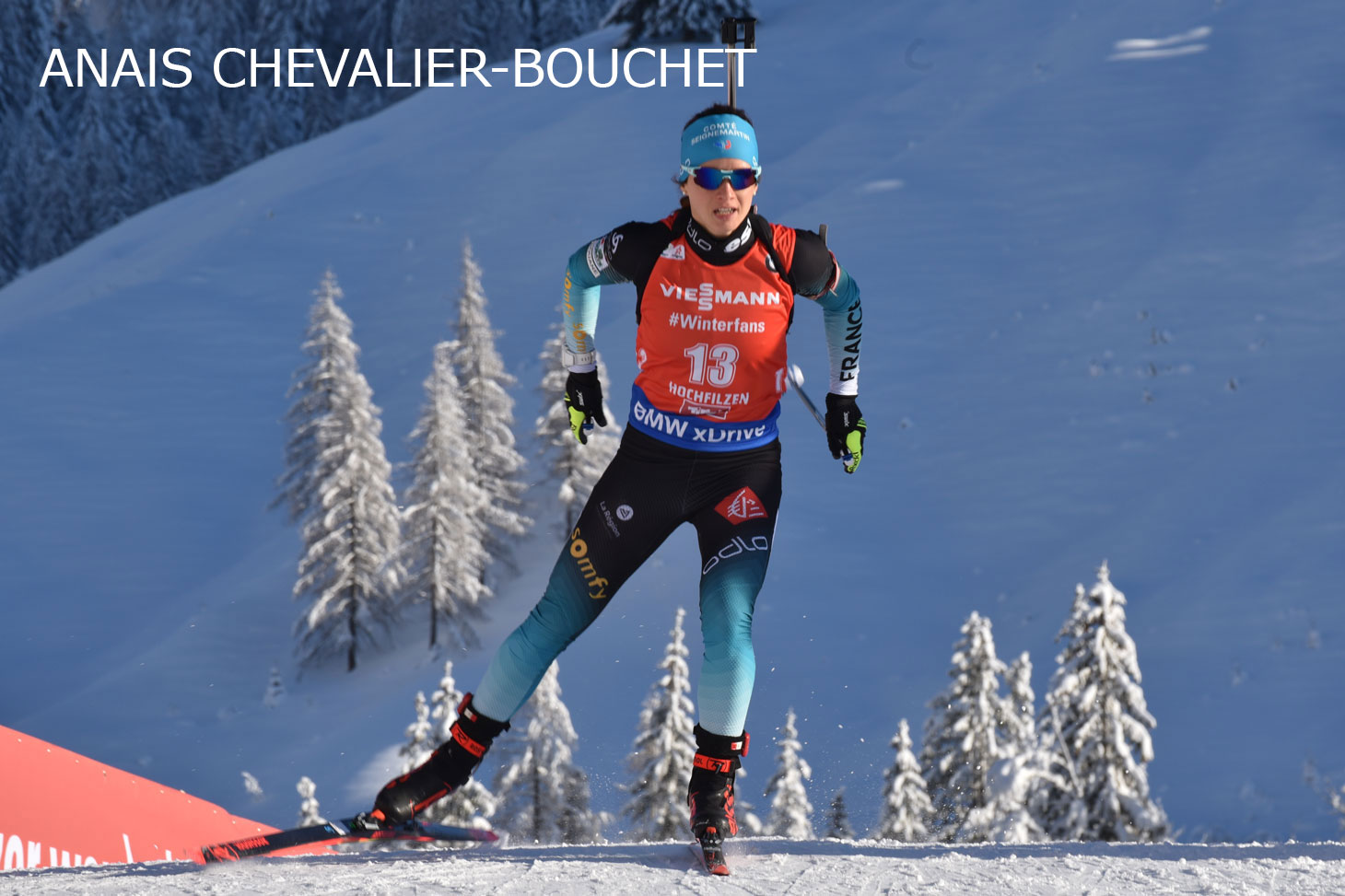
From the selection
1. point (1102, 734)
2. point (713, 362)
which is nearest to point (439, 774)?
point (713, 362)

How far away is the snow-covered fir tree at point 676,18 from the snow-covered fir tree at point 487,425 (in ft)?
58.3

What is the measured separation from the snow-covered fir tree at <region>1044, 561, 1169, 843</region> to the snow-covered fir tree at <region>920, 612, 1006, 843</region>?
2717 millimetres

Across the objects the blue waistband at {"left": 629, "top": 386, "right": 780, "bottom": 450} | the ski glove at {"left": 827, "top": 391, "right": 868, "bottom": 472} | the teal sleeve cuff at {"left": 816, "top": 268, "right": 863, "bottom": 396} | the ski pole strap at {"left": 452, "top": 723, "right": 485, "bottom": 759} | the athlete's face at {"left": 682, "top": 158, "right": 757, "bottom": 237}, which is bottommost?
the ski pole strap at {"left": 452, "top": 723, "right": 485, "bottom": 759}

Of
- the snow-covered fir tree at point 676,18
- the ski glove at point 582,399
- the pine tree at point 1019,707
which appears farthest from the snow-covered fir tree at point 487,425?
the ski glove at point 582,399

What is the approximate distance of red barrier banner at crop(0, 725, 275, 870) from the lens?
23.3ft

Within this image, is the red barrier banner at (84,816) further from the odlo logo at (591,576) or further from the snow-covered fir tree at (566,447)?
the snow-covered fir tree at (566,447)

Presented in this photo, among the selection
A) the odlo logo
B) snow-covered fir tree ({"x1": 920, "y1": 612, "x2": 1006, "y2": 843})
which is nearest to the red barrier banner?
the odlo logo

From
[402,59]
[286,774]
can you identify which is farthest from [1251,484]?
[402,59]

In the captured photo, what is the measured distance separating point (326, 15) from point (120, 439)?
160 ft

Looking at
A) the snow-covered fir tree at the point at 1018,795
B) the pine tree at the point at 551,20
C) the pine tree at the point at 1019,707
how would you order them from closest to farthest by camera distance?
the snow-covered fir tree at the point at 1018,795
the pine tree at the point at 1019,707
the pine tree at the point at 551,20

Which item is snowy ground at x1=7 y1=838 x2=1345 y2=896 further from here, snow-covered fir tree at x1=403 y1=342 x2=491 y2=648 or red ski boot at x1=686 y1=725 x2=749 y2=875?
snow-covered fir tree at x1=403 y1=342 x2=491 y2=648

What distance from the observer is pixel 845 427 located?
482 cm

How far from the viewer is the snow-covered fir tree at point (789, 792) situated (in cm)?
1462

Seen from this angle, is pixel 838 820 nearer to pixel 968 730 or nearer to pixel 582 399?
pixel 968 730
